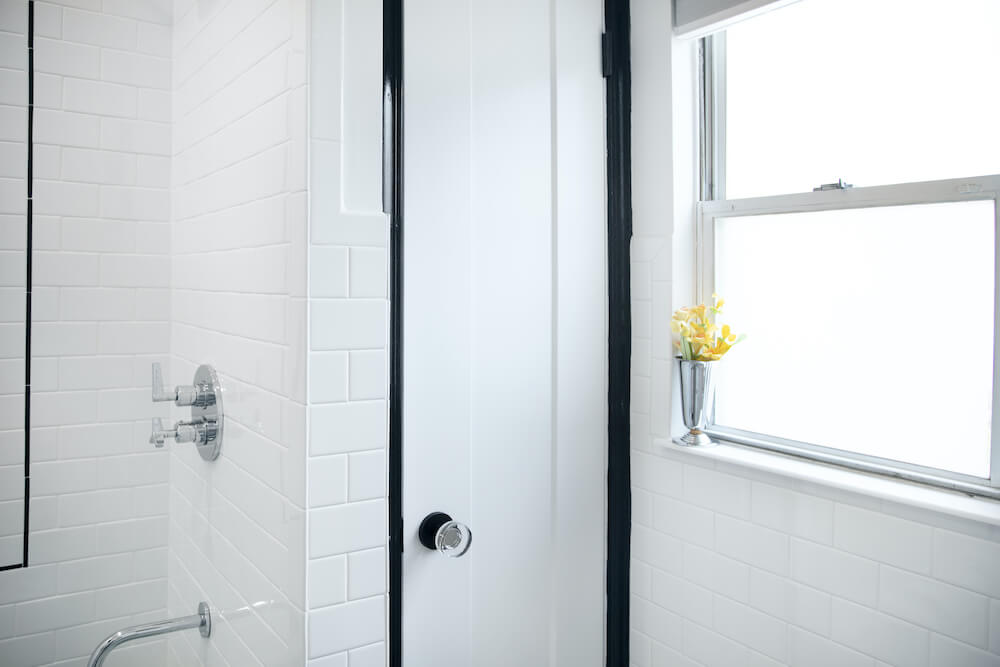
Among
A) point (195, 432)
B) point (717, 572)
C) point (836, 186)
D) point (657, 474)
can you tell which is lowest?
point (717, 572)

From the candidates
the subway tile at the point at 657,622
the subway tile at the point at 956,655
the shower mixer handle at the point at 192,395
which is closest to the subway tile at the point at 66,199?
the shower mixer handle at the point at 192,395

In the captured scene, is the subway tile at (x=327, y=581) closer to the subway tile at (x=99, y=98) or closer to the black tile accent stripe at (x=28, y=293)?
the black tile accent stripe at (x=28, y=293)

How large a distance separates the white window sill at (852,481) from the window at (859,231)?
0.03 m

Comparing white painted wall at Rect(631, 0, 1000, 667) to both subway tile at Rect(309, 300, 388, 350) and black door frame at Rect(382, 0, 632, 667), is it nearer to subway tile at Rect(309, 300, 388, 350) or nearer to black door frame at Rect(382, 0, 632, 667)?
black door frame at Rect(382, 0, 632, 667)

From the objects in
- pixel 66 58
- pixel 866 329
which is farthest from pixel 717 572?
pixel 66 58

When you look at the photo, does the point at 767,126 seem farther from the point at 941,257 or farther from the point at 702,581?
the point at 702,581

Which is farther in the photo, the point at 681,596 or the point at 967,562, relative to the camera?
the point at 681,596

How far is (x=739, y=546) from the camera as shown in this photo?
157 centimetres

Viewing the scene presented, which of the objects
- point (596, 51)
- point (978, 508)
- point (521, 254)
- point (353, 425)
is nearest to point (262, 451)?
point (353, 425)

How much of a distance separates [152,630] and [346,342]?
38.0 inches

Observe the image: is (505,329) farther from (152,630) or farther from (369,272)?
(152,630)

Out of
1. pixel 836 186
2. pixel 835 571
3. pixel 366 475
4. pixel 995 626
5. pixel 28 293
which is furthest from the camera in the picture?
pixel 28 293

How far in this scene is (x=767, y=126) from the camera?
165 centimetres

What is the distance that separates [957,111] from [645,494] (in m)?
1.08
